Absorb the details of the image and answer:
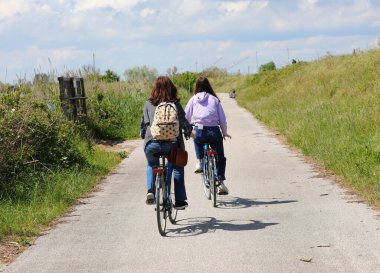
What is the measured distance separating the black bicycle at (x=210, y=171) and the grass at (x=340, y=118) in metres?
2.22

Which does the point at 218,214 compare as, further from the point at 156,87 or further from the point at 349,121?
the point at 349,121

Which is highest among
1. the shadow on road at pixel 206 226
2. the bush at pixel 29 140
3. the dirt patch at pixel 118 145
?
the bush at pixel 29 140

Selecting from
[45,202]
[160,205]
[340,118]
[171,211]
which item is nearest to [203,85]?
[171,211]

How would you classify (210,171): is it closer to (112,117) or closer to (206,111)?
(206,111)

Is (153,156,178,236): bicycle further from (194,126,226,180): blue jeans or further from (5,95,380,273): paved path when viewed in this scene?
(194,126,226,180): blue jeans

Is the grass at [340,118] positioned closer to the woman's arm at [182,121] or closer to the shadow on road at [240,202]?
the shadow on road at [240,202]

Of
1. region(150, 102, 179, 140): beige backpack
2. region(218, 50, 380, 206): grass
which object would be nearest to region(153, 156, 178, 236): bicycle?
region(150, 102, 179, 140): beige backpack

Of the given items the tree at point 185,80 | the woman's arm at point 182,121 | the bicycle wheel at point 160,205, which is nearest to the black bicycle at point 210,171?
the woman's arm at point 182,121

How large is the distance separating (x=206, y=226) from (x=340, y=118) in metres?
10.8

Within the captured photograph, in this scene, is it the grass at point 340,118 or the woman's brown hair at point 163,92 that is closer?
the woman's brown hair at point 163,92

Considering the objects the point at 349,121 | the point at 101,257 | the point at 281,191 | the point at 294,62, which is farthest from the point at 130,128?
the point at 294,62

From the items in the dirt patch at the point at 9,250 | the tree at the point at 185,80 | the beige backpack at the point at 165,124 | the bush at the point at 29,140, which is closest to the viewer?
the dirt patch at the point at 9,250

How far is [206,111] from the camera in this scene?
1026 cm

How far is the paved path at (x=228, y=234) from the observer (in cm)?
666
